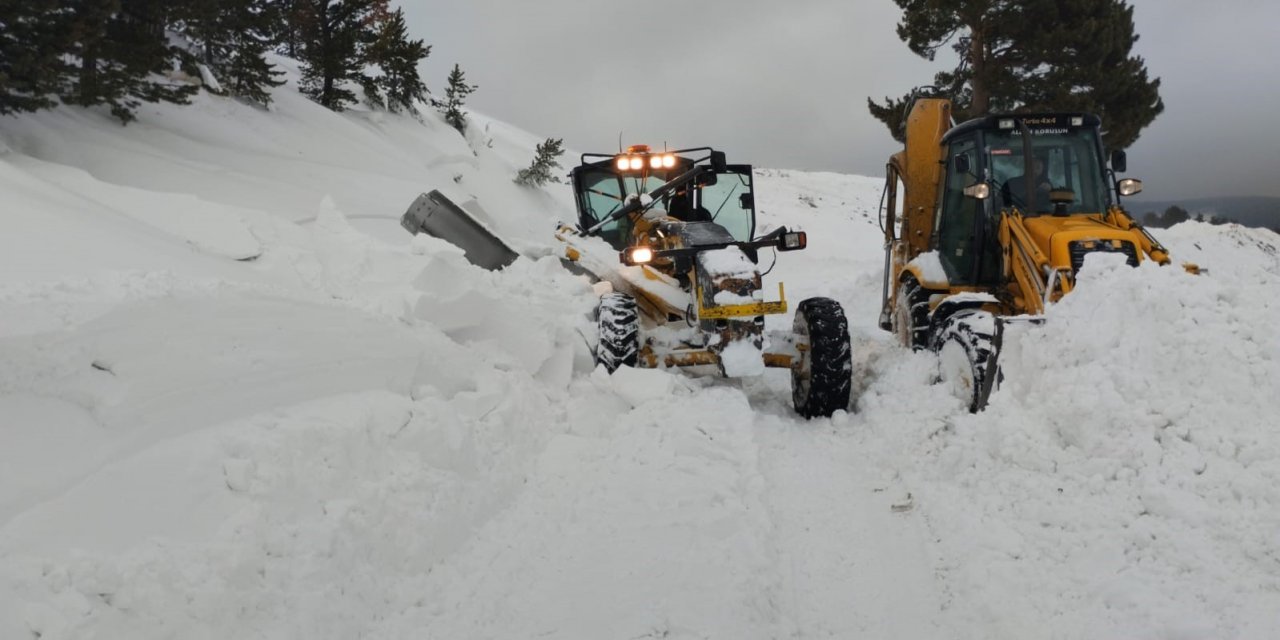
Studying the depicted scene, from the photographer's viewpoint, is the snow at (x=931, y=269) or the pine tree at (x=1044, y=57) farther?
the pine tree at (x=1044, y=57)

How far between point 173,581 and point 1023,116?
741cm

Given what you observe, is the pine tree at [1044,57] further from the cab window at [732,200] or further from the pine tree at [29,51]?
the pine tree at [29,51]

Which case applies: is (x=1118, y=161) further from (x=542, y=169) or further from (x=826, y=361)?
(x=542, y=169)

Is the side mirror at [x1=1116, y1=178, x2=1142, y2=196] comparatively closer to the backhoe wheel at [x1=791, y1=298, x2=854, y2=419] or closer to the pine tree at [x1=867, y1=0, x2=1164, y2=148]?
the backhoe wheel at [x1=791, y1=298, x2=854, y2=419]

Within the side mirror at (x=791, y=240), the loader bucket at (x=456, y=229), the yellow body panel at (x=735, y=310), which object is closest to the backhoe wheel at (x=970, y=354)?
the yellow body panel at (x=735, y=310)

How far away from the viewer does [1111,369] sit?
4156mm

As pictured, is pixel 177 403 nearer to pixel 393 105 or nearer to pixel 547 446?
pixel 547 446

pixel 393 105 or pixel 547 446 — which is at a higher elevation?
pixel 393 105

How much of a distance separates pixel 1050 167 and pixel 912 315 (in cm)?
189

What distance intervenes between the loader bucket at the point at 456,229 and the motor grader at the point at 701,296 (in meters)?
1.83

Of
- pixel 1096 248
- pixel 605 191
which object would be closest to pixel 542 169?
pixel 605 191

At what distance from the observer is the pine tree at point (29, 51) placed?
844 cm

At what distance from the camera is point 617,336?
6551 millimetres

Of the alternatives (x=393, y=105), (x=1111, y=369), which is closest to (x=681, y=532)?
(x=1111, y=369)
